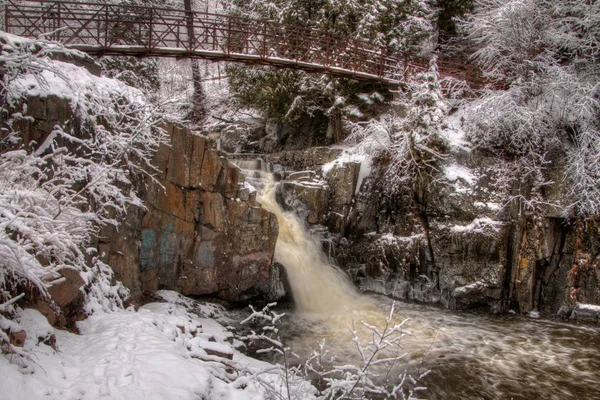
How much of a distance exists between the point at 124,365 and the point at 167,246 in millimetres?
4267

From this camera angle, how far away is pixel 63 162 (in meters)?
4.98

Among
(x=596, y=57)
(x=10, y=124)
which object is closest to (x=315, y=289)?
(x=10, y=124)

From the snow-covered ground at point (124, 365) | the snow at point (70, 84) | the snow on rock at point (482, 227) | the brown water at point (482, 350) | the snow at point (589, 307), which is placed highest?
the snow at point (70, 84)

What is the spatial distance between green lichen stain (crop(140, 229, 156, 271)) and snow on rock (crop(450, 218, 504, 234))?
7688 mm

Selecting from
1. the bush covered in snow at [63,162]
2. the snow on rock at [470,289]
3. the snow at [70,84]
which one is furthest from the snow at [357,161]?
the snow at [70,84]

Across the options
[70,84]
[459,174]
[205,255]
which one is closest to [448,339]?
[459,174]

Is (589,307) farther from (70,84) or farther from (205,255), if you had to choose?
(70,84)

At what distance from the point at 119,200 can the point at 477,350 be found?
733 cm

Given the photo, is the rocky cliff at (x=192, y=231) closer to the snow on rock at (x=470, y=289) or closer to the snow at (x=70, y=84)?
the snow at (x=70, y=84)

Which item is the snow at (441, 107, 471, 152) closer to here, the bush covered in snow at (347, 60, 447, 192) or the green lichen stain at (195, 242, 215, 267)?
the bush covered in snow at (347, 60, 447, 192)

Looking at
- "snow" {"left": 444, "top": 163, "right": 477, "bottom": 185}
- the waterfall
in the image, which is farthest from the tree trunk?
"snow" {"left": 444, "top": 163, "right": 477, "bottom": 185}

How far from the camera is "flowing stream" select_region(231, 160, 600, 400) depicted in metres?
6.48

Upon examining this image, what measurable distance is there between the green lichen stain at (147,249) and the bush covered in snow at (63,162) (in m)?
0.92

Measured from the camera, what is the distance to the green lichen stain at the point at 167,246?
8.01 metres
